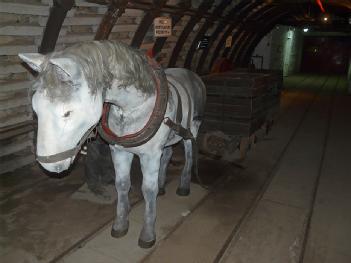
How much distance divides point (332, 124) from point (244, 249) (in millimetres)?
7390

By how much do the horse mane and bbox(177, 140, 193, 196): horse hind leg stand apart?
2135mm

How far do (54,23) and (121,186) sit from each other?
284 centimetres

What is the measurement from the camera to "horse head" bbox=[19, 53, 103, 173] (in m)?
2.00

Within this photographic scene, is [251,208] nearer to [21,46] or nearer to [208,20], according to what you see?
[21,46]

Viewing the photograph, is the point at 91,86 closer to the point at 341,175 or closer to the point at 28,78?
the point at 28,78

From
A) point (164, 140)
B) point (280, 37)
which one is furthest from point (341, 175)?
point (280, 37)

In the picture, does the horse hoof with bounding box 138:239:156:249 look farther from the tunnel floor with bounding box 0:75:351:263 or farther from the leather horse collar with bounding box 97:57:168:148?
the leather horse collar with bounding box 97:57:168:148

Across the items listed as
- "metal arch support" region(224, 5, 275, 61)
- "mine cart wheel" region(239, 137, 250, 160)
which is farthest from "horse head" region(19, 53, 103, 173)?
"metal arch support" region(224, 5, 275, 61)

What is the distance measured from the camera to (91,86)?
6.98 ft

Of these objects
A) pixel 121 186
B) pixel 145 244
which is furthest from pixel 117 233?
pixel 121 186

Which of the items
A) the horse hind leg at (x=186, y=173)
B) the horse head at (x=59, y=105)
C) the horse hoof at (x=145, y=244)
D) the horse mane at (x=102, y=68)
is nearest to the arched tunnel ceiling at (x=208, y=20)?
the horse mane at (x=102, y=68)

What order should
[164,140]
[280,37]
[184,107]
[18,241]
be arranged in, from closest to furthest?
[164,140]
[18,241]
[184,107]
[280,37]

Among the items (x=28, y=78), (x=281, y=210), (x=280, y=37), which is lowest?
(x=281, y=210)

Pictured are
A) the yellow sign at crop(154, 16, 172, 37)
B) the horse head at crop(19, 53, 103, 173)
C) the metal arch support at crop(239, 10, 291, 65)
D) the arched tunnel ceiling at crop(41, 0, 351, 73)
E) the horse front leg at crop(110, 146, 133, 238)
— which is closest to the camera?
the horse head at crop(19, 53, 103, 173)
